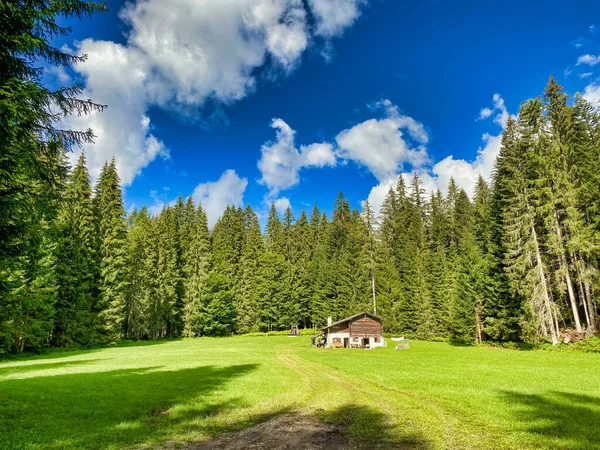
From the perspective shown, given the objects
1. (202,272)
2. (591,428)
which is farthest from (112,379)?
(202,272)

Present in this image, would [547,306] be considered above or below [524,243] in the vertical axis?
below

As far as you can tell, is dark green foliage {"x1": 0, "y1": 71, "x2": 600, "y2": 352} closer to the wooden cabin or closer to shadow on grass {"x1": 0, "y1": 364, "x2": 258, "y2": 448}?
shadow on grass {"x1": 0, "y1": 364, "x2": 258, "y2": 448}

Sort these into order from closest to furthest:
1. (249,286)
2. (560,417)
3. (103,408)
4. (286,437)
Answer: (286,437) → (560,417) → (103,408) → (249,286)

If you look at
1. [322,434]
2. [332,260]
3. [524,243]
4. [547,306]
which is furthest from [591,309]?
[332,260]

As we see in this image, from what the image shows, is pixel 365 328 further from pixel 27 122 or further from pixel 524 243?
pixel 27 122

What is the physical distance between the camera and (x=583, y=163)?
3619 centimetres

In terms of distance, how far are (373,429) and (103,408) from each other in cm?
971

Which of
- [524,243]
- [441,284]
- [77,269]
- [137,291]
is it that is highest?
[524,243]

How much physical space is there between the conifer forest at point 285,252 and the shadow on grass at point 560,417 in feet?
53.1

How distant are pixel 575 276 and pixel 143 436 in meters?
42.4

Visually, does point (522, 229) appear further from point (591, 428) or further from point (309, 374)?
point (591, 428)

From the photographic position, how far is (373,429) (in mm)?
9289

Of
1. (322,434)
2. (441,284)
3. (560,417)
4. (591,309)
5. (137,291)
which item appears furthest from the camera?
(441,284)

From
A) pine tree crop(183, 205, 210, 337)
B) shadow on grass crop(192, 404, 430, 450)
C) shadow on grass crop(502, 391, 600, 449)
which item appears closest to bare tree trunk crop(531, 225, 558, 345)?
shadow on grass crop(502, 391, 600, 449)
